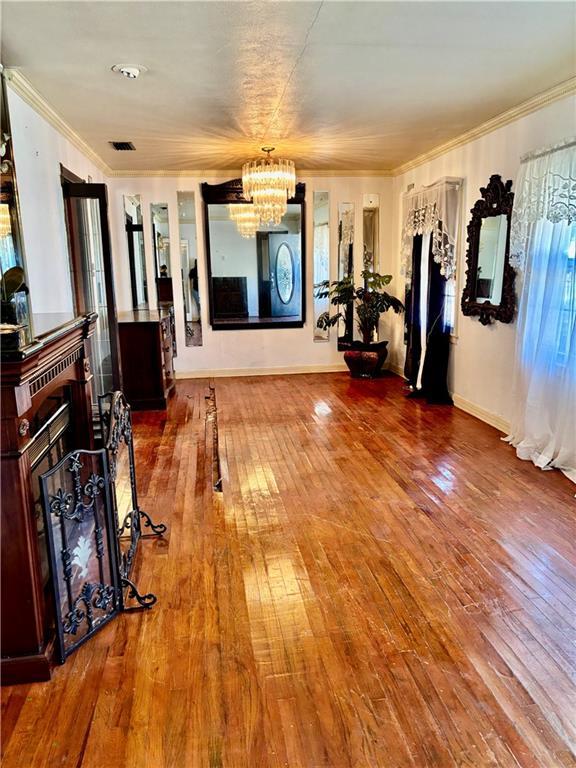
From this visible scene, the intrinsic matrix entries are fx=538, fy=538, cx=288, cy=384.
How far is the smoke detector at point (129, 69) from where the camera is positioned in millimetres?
3260

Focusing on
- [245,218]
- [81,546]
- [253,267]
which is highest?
[245,218]

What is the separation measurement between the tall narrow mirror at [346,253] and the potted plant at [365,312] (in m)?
0.17

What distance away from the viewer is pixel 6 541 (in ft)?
6.06

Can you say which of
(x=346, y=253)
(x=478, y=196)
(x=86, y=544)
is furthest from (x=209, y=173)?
(x=86, y=544)

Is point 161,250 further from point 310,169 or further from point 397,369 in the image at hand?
point 397,369

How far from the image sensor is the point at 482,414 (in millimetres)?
5195

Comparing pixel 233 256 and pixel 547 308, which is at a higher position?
pixel 233 256

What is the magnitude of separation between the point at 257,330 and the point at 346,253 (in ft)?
5.33

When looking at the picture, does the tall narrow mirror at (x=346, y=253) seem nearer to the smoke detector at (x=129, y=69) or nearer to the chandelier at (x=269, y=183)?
the chandelier at (x=269, y=183)

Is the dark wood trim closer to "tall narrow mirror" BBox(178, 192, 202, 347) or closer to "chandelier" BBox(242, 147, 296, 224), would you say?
"chandelier" BBox(242, 147, 296, 224)

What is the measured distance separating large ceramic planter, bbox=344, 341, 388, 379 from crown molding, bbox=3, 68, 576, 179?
2.27 m

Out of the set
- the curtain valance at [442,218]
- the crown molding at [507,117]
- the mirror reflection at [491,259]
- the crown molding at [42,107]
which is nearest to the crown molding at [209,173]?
the crown molding at [507,117]

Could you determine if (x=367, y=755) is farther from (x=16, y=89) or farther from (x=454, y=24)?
(x=16, y=89)

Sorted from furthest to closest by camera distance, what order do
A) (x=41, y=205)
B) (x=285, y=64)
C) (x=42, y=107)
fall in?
1. (x=42, y=107)
2. (x=41, y=205)
3. (x=285, y=64)
